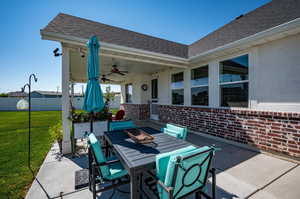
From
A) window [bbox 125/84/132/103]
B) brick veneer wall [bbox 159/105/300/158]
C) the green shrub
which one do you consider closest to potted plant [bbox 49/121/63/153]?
the green shrub

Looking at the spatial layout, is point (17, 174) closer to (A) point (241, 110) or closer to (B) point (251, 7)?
(A) point (241, 110)

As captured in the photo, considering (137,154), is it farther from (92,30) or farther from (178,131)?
(92,30)

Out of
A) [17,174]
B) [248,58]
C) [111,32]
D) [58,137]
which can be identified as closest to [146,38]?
[111,32]

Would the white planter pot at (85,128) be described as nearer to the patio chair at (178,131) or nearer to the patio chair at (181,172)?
the patio chair at (178,131)

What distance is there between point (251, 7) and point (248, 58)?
3.29 m

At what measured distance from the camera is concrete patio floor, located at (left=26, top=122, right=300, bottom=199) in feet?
7.17

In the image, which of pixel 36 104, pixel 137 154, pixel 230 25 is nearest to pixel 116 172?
pixel 137 154

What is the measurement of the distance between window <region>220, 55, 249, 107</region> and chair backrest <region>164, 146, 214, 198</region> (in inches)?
154

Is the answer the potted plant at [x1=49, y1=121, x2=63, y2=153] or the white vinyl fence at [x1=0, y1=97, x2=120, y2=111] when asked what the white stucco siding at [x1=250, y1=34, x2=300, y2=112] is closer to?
the potted plant at [x1=49, y1=121, x2=63, y2=153]

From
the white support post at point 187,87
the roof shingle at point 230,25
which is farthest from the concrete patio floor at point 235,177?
the roof shingle at point 230,25

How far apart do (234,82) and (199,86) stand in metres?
1.55

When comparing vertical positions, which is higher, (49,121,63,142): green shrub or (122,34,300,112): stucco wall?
(122,34,300,112): stucco wall

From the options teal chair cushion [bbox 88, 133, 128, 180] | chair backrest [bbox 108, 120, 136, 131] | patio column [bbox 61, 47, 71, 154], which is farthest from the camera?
patio column [bbox 61, 47, 71, 154]

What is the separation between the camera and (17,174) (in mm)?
2822
